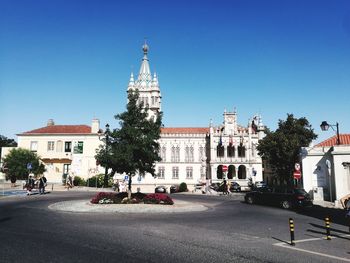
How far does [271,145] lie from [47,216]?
3177cm

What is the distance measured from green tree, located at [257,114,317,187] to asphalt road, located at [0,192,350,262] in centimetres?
2566

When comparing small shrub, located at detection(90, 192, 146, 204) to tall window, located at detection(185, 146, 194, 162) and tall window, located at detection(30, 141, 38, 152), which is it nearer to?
tall window, located at detection(30, 141, 38, 152)

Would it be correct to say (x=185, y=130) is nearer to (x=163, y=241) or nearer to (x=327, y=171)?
(x=327, y=171)

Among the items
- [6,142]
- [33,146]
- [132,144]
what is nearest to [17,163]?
[33,146]

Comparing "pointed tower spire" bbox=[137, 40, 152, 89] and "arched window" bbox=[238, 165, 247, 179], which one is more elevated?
"pointed tower spire" bbox=[137, 40, 152, 89]

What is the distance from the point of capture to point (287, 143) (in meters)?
39.4

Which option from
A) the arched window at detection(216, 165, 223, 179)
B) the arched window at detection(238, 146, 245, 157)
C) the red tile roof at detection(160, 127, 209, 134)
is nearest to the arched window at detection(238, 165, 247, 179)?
the arched window at detection(238, 146, 245, 157)

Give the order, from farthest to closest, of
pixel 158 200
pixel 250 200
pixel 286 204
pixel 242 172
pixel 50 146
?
pixel 242 172 < pixel 50 146 < pixel 250 200 < pixel 286 204 < pixel 158 200

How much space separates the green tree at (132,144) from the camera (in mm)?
22094

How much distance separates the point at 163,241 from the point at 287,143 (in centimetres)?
3284

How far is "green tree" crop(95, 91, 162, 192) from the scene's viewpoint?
22094mm

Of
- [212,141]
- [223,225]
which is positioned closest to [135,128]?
[223,225]

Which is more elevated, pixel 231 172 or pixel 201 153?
pixel 201 153

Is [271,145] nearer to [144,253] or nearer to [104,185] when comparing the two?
[104,185]
